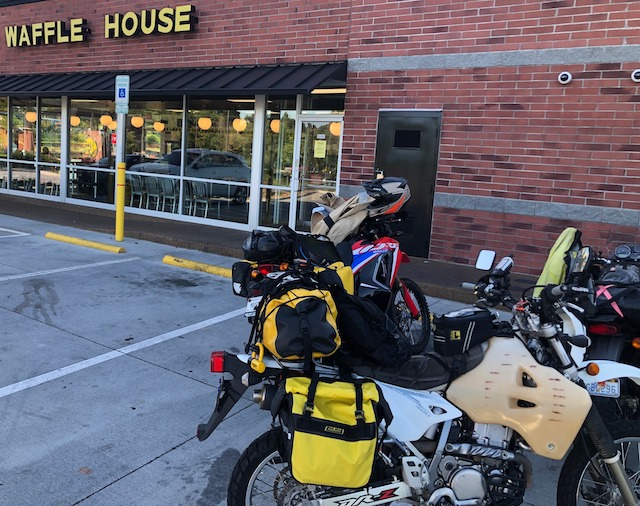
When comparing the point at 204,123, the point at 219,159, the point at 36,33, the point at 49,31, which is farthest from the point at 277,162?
the point at 36,33

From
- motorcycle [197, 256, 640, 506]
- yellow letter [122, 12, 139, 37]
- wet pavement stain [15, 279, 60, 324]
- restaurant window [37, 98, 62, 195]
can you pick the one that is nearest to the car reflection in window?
yellow letter [122, 12, 139, 37]

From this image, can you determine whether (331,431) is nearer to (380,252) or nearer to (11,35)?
(380,252)

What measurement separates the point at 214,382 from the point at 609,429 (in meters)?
2.81

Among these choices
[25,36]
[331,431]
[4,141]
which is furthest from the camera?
[4,141]

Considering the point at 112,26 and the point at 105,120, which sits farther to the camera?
the point at 105,120

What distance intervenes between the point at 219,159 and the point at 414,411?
10.1 m

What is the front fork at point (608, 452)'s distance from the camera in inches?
98.1

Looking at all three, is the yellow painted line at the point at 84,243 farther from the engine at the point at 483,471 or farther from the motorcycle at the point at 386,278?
the engine at the point at 483,471

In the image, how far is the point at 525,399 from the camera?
251cm

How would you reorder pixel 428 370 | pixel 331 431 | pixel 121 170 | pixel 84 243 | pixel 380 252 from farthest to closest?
pixel 121 170
pixel 84 243
pixel 380 252
pixel 428 370
pixel 331 431

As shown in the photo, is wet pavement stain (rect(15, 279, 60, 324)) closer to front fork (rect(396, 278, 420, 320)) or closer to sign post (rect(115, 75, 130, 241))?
sign post (rect(115, 75, 130, 241))

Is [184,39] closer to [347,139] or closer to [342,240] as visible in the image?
[347,139]

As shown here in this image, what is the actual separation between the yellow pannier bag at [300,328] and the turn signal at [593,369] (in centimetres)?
125

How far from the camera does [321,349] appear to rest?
2324 millimetres
